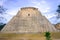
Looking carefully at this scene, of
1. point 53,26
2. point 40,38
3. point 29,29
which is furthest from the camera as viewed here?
point 53,26

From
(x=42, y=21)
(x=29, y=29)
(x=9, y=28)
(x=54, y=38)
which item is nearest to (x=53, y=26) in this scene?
(x=42, y=21)

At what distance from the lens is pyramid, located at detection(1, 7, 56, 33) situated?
84.1ft

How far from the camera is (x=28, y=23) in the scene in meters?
26.3

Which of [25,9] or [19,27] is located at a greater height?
[25,9]

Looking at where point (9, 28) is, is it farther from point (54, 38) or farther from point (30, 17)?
point (54, 38)

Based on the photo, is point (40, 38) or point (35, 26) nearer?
point (40, 38)

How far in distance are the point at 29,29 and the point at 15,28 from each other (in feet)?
6.20

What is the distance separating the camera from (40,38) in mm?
17016

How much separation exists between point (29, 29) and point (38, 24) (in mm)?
1598

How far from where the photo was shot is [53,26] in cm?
2697

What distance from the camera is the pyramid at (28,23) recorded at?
25.6 metres

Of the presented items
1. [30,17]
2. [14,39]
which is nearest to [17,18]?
[30,17]

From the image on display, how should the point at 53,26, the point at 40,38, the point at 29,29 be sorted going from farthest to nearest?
the point at 53,26
the point at 29,29
the point at 40,38

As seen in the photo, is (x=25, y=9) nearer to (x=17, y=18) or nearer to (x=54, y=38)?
(x=17, y=18)
